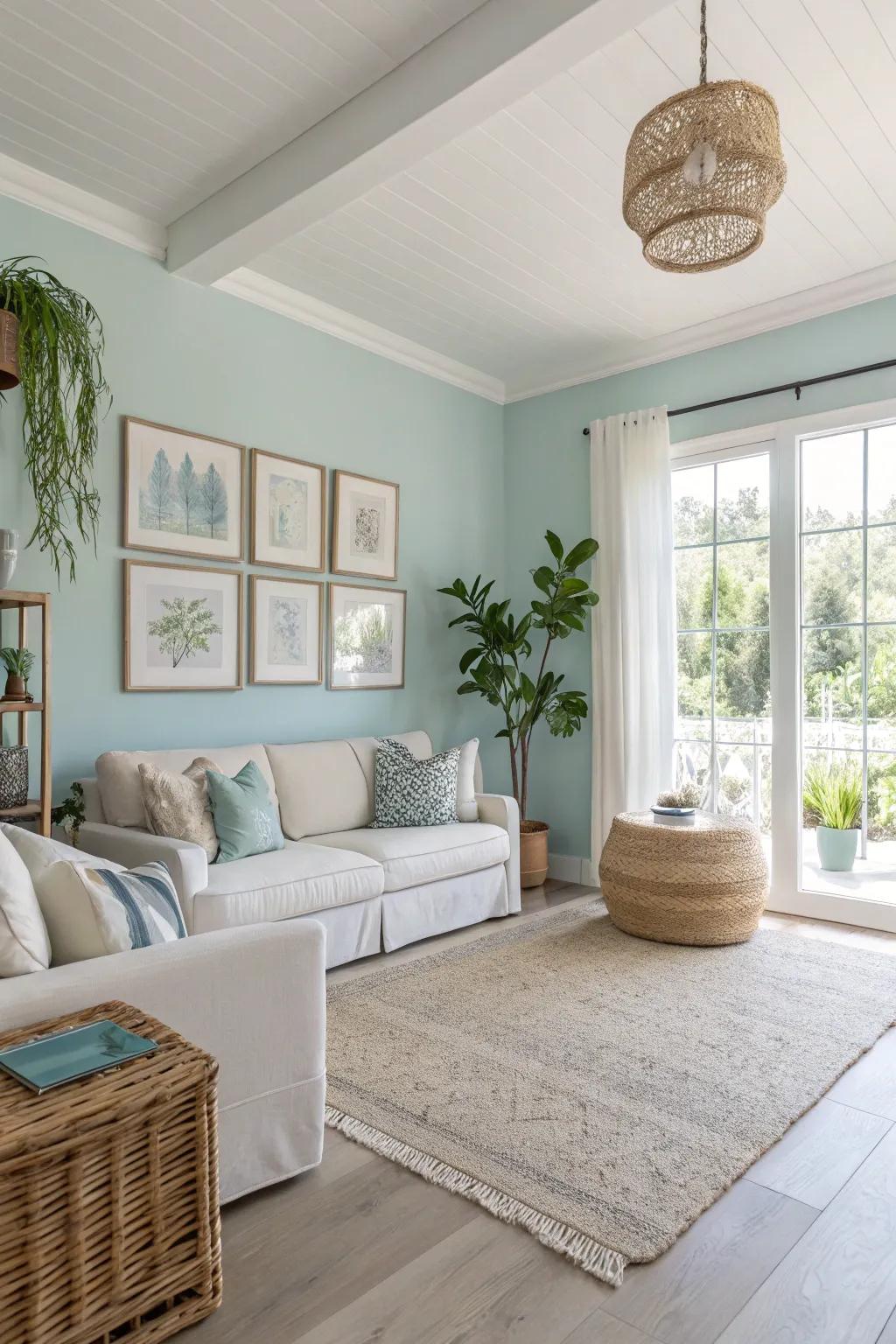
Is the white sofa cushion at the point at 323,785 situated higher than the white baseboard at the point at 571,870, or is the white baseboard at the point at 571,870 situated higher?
the white sofa cushion at the point at 323,785

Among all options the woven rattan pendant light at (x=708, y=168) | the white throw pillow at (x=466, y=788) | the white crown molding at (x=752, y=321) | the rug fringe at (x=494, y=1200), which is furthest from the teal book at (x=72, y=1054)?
the white crown molding at (x=752, y=321)

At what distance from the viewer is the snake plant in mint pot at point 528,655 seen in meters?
4.59

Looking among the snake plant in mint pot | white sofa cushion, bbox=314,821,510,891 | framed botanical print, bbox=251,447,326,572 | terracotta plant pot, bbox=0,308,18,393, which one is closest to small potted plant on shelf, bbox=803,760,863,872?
the snake plant in mint pot

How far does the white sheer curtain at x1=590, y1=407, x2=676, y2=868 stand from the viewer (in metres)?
4.51

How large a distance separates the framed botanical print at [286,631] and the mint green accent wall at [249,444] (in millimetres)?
92

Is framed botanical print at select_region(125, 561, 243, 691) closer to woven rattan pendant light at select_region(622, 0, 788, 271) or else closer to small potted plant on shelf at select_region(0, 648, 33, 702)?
small potted plant on shelf at select_region(0, 648, 33, 702)

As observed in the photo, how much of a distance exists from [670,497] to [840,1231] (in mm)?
3427

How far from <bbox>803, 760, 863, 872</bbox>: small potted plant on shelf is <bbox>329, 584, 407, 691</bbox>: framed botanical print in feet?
6.97

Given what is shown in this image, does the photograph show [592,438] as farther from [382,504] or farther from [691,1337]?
[691,1337]

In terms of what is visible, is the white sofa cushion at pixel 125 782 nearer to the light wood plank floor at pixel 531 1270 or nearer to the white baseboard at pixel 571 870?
the light wood plank floor at pixel 531 1270

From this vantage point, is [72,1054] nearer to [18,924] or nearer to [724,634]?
[18,924]

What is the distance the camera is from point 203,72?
2.62 m

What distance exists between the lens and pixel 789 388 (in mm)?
4137

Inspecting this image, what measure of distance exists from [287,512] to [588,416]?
6.22 ft
